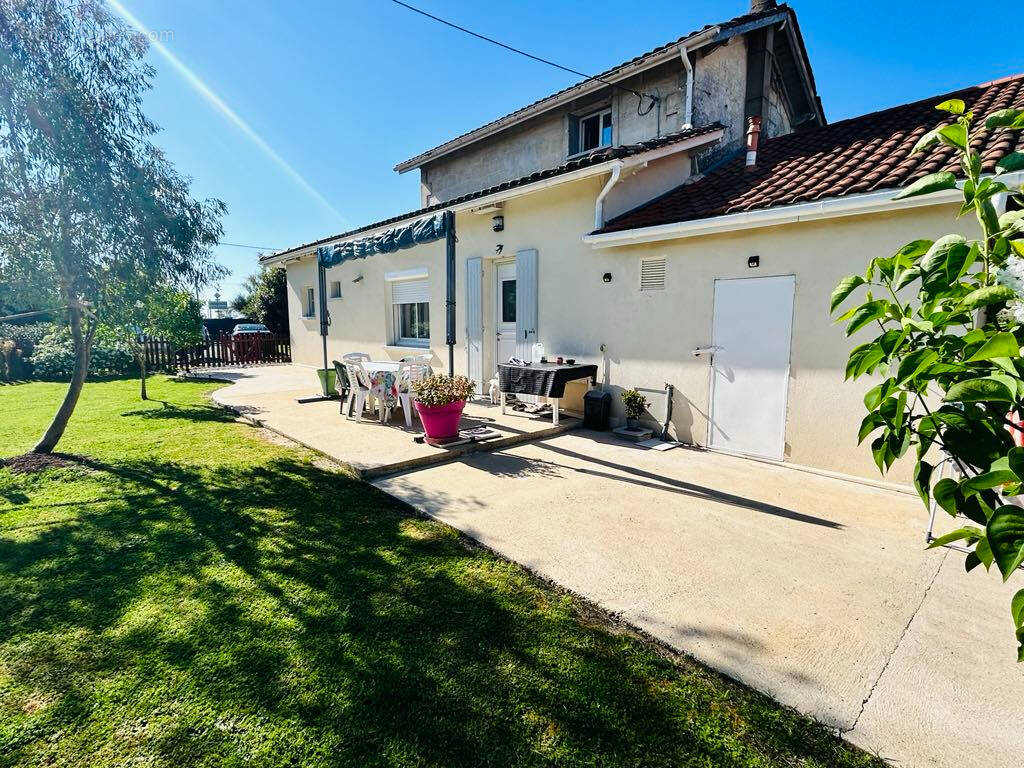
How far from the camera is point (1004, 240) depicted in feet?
4.30

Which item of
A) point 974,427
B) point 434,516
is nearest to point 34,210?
point 434,516

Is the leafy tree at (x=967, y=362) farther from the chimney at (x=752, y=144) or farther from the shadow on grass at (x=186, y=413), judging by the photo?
the shadow on grass at (x=186, y=413)

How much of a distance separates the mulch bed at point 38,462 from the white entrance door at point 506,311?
6.22 metres

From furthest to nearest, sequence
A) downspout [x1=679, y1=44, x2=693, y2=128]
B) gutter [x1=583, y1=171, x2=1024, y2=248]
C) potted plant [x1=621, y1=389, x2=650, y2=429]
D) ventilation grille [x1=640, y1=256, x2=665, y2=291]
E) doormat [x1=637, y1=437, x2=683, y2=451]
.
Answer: downspout [x1=679, y1=44, x2=693, y2=128] < potted plant [x1=621, y1=389, x2=650, y2=429] < ventilation grille [x1=640, y1=256, x2=665, y2=291] < doormat [x1=637, y1=437, x2=683, y2=451] < gutter [x1=583, y1=171, x2=1024, y2=248]

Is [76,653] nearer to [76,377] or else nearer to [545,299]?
[76,377]

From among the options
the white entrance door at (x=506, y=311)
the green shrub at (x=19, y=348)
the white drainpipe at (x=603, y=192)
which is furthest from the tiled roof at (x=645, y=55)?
the green shrub at (x=19, y=348)

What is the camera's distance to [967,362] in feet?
3.52

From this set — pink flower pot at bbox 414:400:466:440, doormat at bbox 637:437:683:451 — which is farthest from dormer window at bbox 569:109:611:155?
pink flower pot at bbox 414:400:466:440

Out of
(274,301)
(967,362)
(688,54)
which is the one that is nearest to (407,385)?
(967,362)

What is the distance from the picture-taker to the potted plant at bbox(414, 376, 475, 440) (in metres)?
5.96

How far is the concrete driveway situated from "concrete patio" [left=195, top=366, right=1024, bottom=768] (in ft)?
0.04

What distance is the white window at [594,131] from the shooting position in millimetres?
10023

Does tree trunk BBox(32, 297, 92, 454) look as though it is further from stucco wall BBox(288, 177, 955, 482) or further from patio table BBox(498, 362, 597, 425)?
stucco wall BBox(288, 177, 955, 482)

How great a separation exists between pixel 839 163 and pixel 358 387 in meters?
7.40
